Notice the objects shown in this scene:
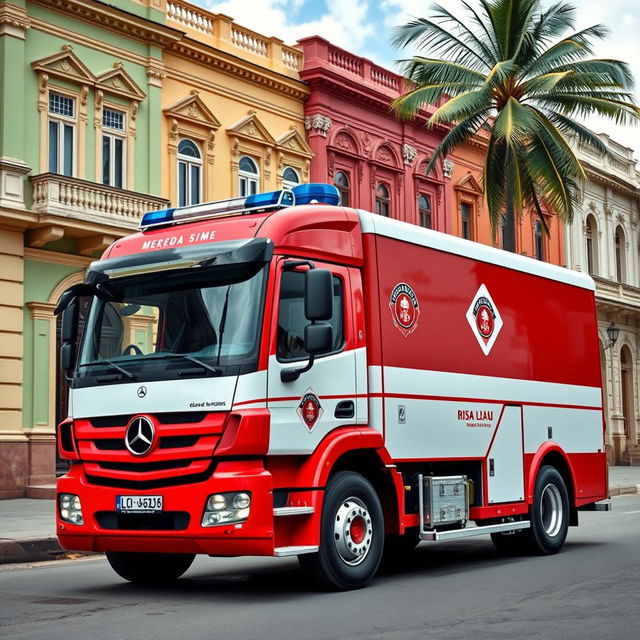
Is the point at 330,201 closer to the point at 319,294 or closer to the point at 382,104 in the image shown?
the point at 319,294

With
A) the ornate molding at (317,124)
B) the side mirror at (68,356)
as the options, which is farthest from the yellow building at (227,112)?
the side mirror at (68,356)

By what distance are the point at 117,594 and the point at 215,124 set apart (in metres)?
18.0

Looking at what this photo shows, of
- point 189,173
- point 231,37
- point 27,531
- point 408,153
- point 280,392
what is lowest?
point 27,531

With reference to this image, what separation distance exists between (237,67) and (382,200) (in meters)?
6.29

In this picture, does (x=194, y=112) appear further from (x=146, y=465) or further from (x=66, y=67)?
(x=146, y=465)

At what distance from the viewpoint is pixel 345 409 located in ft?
31.2

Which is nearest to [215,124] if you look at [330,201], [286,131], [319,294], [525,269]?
[286,131]

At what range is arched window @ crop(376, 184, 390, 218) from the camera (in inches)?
1219

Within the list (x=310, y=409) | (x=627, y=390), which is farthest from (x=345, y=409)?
(x=627, y=390)

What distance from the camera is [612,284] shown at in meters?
41.9

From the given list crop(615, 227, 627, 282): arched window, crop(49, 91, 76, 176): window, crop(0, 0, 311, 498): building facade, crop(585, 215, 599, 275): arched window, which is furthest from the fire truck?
crop(615, 227, 627, 282): arched window

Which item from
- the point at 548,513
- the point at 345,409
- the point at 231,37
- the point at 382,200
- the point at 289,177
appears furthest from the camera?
the point at 382,200

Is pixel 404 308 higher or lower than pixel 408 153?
lower

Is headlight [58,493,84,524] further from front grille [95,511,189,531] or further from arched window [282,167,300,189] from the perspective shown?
arched window [282,167,300,189]
